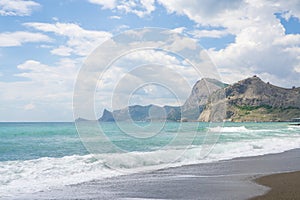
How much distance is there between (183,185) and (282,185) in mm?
3502

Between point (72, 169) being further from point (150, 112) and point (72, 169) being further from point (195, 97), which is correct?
point (195, 97)

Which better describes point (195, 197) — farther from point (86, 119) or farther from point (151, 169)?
point (151, 169)

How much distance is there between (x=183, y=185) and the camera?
13570mm

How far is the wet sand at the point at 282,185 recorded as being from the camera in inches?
441

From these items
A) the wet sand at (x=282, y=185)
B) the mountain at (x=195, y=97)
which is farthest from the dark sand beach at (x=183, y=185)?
the mountain at (x=195, y=97)

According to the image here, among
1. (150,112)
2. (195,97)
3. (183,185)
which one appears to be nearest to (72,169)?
(150,112)

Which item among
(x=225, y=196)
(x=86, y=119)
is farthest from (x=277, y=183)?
(x=86, y=119)

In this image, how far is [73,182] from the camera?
48.5 feet

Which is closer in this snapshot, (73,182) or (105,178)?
(73,182)

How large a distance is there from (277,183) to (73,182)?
7.82 metres

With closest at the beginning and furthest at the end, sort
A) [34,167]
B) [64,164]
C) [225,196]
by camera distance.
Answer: [225,196] < [34,167] < [64,164]

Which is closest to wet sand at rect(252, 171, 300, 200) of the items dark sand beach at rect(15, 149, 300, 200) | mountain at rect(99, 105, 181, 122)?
dark sand beach at rect(15, 149, 300, 200)

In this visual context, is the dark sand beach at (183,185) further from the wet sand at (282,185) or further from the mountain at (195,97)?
the mountain at (195,97)

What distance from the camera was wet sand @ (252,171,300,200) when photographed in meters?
11.2
